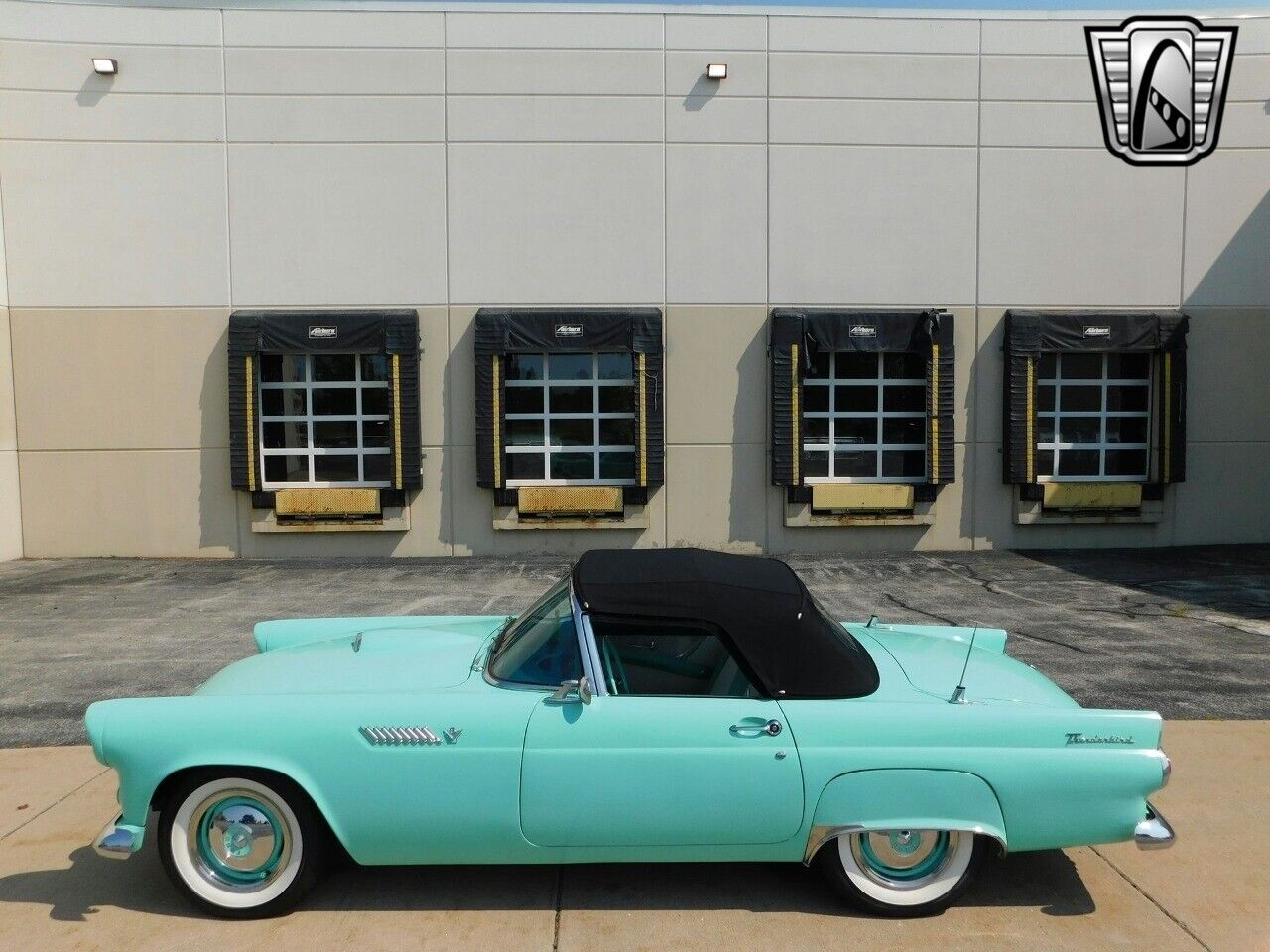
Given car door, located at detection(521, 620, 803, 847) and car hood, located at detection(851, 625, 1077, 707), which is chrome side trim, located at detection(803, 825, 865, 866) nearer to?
car door, located at detection(521, 620, 803, 847)

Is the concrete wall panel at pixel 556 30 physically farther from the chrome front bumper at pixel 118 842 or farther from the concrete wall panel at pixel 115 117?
the chrome front bumper at pixel 118 842

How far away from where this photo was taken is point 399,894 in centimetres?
362

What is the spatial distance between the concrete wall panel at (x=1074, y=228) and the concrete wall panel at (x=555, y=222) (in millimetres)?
4331

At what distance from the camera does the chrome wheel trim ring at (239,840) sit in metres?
3.41

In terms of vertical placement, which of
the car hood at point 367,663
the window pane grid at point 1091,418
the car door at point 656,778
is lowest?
the car door at point 656,778

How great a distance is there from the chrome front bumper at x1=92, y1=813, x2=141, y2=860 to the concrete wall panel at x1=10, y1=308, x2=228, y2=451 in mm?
9920

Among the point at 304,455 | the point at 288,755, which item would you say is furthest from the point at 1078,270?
the point at 288,755

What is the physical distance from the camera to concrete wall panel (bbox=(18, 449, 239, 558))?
12.5 meters

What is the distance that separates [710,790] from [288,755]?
55.9 inches

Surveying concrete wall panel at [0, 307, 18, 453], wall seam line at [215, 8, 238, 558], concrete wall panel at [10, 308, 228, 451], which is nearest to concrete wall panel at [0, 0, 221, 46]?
wall seam line at [215, 8, 238, 558]

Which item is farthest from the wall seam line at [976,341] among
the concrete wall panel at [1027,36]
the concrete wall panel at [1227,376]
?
the concrete wall panel at [1227,376]

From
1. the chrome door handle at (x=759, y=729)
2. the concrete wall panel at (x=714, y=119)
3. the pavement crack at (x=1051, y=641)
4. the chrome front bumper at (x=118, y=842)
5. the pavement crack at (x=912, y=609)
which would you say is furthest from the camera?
the concrete wall panel at (x=714, y=119)

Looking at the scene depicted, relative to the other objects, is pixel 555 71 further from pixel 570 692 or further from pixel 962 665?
pixel 570 692

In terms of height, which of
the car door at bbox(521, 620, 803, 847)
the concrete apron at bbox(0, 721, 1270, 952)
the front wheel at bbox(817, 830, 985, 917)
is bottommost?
the concrete apron at bbox(0, 721, 1270, 952)
